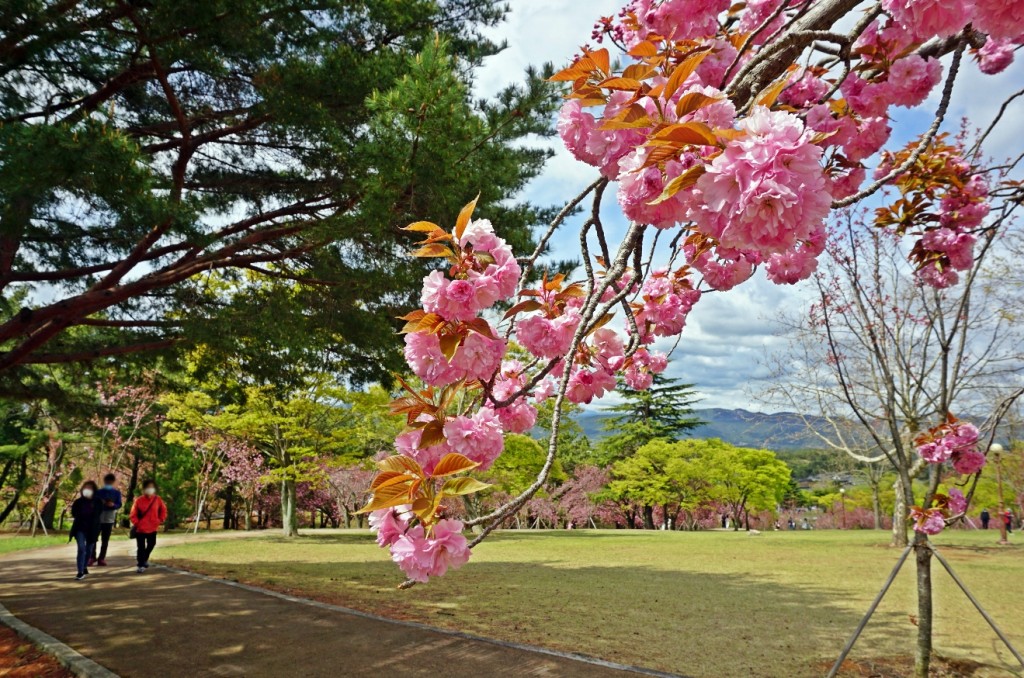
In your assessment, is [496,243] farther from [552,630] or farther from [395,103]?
[552,630]

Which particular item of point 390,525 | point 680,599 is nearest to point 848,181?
point 390,525

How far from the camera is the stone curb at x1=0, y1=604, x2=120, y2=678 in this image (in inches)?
131

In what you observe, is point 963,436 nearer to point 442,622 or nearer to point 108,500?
point 442,622

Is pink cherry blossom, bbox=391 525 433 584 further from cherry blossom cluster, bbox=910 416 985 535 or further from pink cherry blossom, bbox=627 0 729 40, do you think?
cherry blossom cluster, bbox=910 416 985 535

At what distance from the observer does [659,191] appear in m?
0.89

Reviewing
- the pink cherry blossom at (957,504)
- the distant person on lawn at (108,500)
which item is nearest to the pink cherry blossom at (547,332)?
the pink cherry blossom at (957,504)

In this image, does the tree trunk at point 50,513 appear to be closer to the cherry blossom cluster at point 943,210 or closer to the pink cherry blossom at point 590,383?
the pink cherry blossom at point 590,383

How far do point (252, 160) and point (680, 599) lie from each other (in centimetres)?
627

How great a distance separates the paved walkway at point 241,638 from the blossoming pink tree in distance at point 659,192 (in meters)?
2.64

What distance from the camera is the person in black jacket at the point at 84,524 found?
22.7 ft

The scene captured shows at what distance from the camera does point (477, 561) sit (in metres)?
9.58

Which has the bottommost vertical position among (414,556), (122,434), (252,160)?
(414,556)

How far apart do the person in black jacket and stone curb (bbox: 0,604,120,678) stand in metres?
2.48

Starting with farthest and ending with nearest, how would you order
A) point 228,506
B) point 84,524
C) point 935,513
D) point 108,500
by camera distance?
point 228,506
point 108,500
point 84,524
point 935,513
